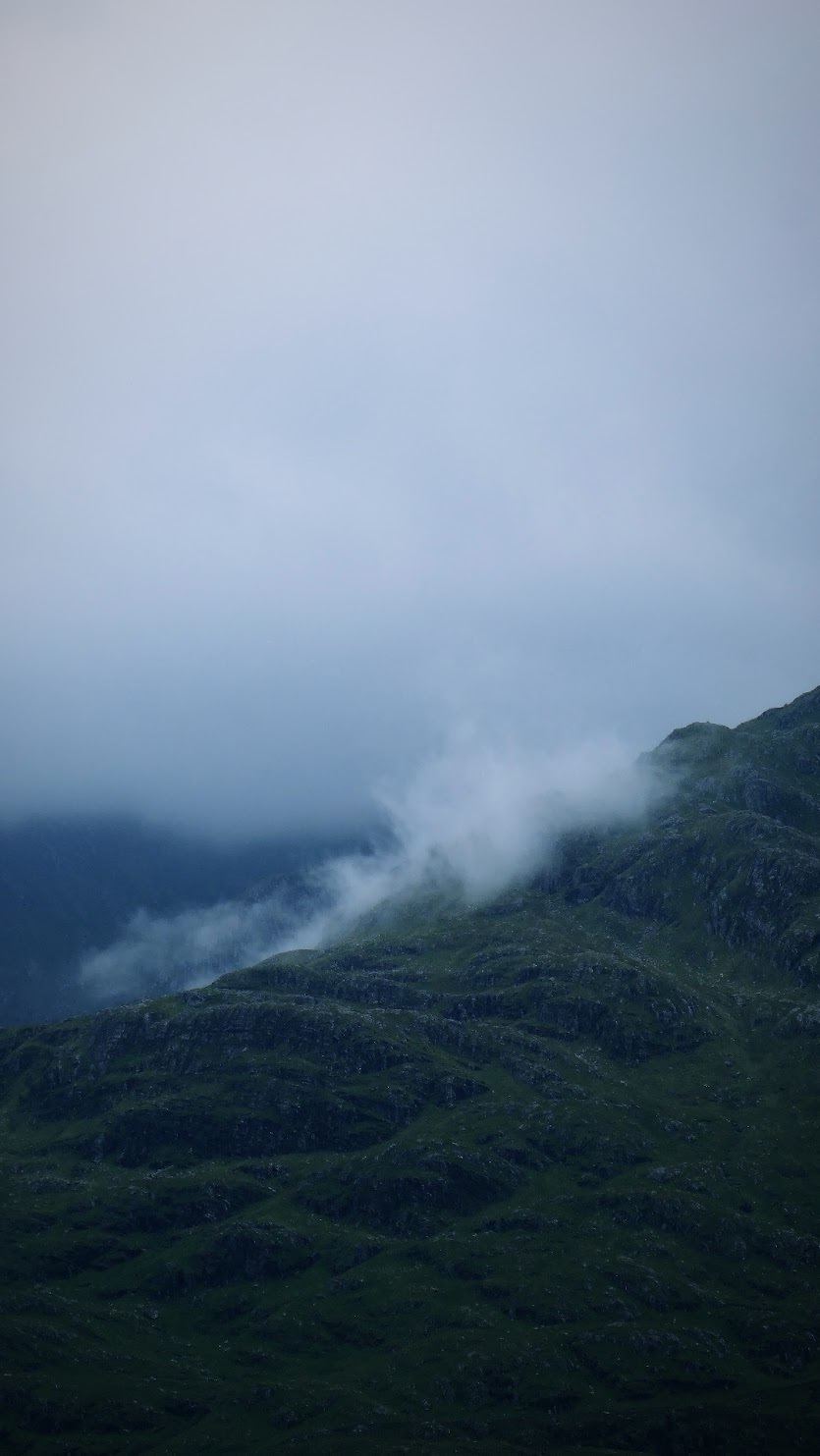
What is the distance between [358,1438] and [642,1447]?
51606 millimetres

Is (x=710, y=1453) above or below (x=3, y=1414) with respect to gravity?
below

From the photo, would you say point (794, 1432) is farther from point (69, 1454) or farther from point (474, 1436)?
point (69, 1454)

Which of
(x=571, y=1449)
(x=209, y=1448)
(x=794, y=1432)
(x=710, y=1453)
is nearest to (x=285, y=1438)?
(x=209, y=1448)

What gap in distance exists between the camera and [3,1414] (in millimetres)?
197000

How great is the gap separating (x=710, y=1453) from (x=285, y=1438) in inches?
3032

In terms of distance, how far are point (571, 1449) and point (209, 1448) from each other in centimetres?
6578

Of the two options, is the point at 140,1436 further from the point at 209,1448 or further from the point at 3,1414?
the point at 3,1414

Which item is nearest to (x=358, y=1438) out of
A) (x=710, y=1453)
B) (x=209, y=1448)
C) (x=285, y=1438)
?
(x=285, y=1438)

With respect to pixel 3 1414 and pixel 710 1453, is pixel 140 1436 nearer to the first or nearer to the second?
pixel 3 1414

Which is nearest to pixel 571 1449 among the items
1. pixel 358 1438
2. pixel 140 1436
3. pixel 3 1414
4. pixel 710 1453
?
pixel 710 1453

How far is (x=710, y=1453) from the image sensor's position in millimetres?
188875

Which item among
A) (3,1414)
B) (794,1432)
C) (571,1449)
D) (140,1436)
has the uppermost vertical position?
(3,1414)

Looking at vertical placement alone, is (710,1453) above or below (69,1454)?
below

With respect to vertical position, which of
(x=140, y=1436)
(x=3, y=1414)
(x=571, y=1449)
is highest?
(x=3, y=1414)
